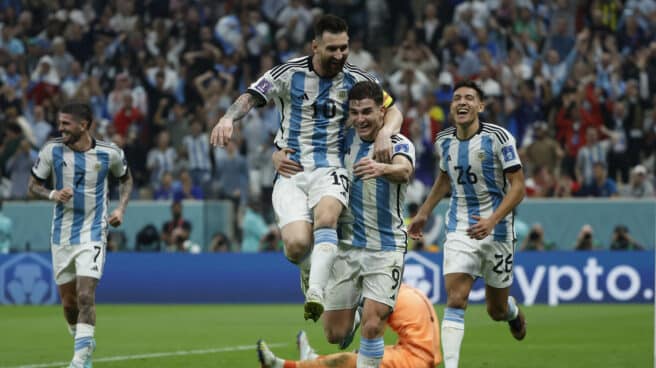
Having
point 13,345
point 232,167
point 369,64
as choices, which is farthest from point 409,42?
point 13,345

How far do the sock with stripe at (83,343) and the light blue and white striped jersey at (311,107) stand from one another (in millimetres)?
2482

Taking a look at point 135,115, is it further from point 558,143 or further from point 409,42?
point 558,143

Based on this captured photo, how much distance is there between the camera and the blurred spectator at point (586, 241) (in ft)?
68.5

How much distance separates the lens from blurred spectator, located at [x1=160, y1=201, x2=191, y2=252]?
21219 mm

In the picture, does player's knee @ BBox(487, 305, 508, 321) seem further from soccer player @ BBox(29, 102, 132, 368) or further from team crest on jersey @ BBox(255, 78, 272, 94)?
soccer player @ BBox(29, 102, 132, 368)

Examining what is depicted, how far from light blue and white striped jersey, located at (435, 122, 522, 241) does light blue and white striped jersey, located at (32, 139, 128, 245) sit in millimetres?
3231

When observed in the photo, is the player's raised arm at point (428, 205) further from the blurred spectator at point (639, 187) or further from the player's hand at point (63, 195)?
the blurred spectator at point (639, 187)

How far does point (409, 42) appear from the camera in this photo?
25.3 m

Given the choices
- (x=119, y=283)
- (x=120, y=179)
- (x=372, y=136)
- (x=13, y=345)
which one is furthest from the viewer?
(x=119, y=283)

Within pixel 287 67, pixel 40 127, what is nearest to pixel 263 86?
pixel 287 67

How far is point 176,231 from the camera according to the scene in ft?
70.1

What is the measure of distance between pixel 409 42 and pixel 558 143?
12.9 feet

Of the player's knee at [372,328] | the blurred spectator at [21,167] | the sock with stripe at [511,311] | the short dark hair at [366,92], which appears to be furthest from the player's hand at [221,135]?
the blurred spectator at [21,167]

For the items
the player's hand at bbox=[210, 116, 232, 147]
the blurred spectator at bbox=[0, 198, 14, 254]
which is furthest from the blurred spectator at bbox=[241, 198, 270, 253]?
the player's hand at bbox=[210, 116, 232, 147]
